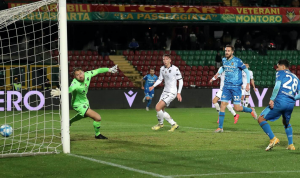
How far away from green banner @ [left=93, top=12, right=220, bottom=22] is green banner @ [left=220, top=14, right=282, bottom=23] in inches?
21.0

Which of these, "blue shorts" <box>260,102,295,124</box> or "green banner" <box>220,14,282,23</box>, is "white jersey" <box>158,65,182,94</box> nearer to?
"blue shorts" <box>260,102,295,124</box>

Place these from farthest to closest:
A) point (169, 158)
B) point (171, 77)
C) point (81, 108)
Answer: point (171, 77) → point (81, 108) → point (169, 158)

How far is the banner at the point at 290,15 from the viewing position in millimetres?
31391

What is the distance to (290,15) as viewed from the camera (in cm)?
3152

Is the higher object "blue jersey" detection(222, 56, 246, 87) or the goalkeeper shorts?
"blue jersey" detection(222, 56, 246, 87)

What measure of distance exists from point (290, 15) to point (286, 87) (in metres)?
23.7

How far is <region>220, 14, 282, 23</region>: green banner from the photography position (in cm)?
3041

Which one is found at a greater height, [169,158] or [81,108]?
[81,108]

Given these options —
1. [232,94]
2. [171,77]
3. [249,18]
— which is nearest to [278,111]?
[232,94]

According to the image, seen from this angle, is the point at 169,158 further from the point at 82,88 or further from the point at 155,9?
the point at 155,9

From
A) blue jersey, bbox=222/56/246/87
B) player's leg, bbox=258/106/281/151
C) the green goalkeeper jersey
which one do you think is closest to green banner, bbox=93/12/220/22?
blue jersey, bbox=222/56/246/87

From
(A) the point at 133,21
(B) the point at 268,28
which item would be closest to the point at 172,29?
(A) the point at 133,21

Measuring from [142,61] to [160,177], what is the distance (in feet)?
75.4

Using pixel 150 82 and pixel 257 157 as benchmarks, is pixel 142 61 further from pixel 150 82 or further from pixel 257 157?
pixel 257 157
